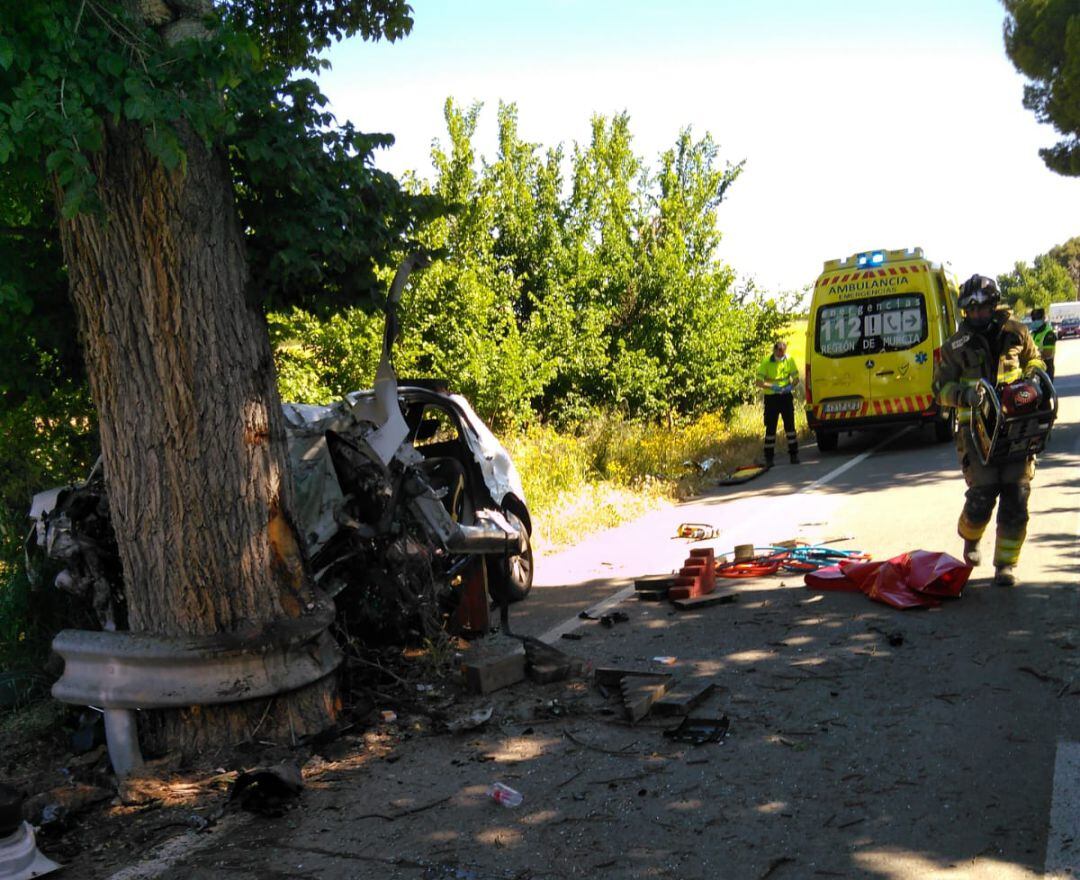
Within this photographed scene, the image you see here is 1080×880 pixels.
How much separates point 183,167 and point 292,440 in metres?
2.09

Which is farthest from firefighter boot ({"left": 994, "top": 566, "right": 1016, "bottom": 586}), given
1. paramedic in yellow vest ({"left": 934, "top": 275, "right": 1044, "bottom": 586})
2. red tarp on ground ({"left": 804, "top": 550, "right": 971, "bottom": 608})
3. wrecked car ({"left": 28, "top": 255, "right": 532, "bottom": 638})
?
wrecked car ({"left": 28, "top": 255, "right": 532, "bottom": 638})

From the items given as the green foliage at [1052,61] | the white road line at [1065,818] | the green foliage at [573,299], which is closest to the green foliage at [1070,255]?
the green foliage at [1052,61]

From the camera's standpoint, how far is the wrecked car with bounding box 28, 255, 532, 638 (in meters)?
5.56

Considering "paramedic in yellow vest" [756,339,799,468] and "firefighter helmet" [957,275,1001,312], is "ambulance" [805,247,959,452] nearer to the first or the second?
"paramedic in yellow vest" [756,339,799,468]

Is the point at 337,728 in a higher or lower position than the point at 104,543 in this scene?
lower

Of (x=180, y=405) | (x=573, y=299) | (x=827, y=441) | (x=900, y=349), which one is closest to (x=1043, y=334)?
(x=900, y=349)

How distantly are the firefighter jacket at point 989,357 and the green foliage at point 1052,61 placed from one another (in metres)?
27.0

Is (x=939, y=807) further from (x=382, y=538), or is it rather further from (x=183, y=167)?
(x=183, y=167)

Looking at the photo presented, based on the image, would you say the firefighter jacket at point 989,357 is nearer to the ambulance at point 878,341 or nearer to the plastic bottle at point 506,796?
the plastic bottle at point 506,796

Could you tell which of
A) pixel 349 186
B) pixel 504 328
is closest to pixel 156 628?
pixel 349 186

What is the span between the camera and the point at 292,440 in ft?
19.8

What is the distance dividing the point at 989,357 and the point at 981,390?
1.23 feet

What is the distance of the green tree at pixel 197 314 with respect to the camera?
4.53 meters

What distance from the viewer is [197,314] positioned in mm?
4812
